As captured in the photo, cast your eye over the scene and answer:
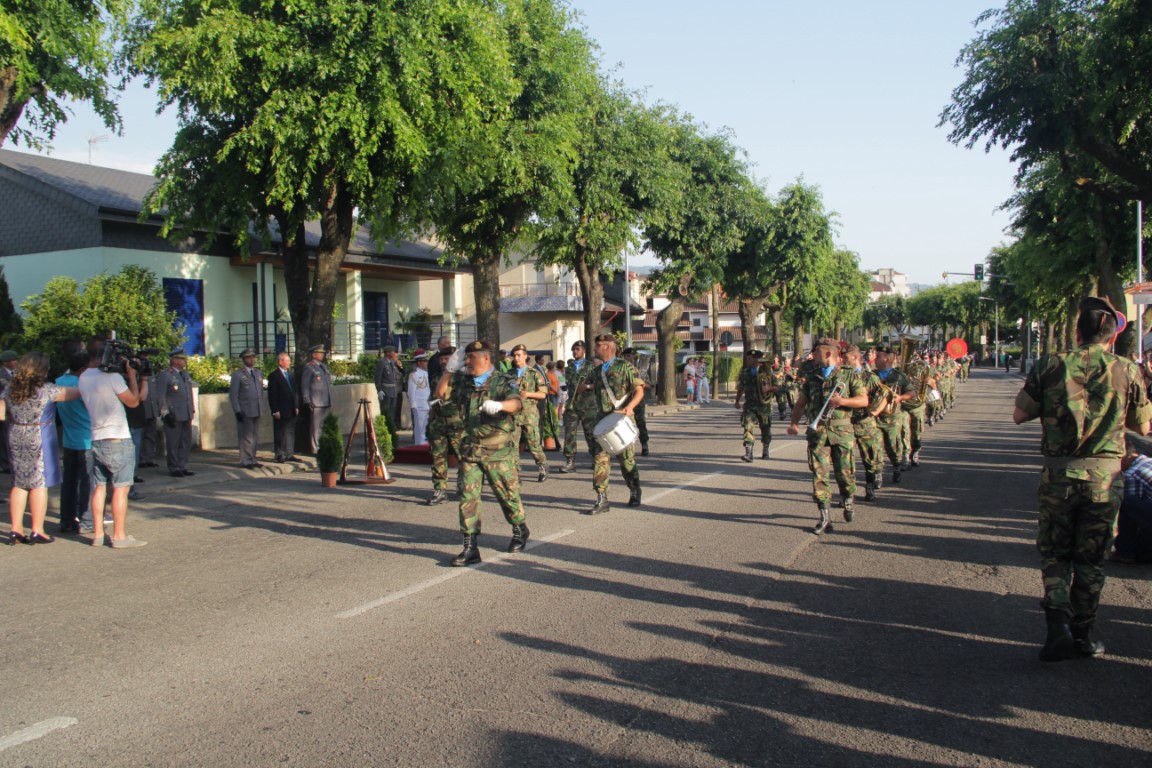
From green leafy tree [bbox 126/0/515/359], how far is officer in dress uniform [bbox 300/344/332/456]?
2.18 feet

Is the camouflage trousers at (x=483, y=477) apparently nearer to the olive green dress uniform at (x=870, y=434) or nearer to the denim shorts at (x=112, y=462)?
the denim shorts at (x=112, y=462)

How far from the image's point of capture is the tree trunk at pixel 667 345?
1284 inches

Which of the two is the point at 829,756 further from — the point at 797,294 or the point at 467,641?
the point at 797,294

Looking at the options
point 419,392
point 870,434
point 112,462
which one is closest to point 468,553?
point 112,462

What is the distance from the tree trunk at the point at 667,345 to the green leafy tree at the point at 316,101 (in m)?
17.1

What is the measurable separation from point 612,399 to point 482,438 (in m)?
3.33

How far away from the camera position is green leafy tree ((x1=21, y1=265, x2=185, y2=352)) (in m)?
17.3

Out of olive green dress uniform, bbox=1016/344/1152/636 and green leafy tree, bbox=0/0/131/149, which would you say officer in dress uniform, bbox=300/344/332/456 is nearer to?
green leafy tree, bbox=0/0/131/149

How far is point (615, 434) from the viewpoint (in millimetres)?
9664

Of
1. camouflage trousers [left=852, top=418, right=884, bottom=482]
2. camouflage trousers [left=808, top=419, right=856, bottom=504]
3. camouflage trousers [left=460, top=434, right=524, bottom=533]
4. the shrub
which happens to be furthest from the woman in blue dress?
camouflage trousers [left=852, top=418, right=884, bottom=482]

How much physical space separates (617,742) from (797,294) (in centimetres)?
4023

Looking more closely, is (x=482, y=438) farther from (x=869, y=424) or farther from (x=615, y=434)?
(x=869, y=424)

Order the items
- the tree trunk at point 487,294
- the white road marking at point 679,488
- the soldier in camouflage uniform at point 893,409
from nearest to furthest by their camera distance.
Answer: the white road marking at point 679,488 < the soldier in camouflage uniform at point 893,409 < the tree trunk at point 487,294

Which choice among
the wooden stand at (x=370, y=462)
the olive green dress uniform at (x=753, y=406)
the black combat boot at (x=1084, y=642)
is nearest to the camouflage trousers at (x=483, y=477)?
the black combat boot at (x=1084, y=642)
